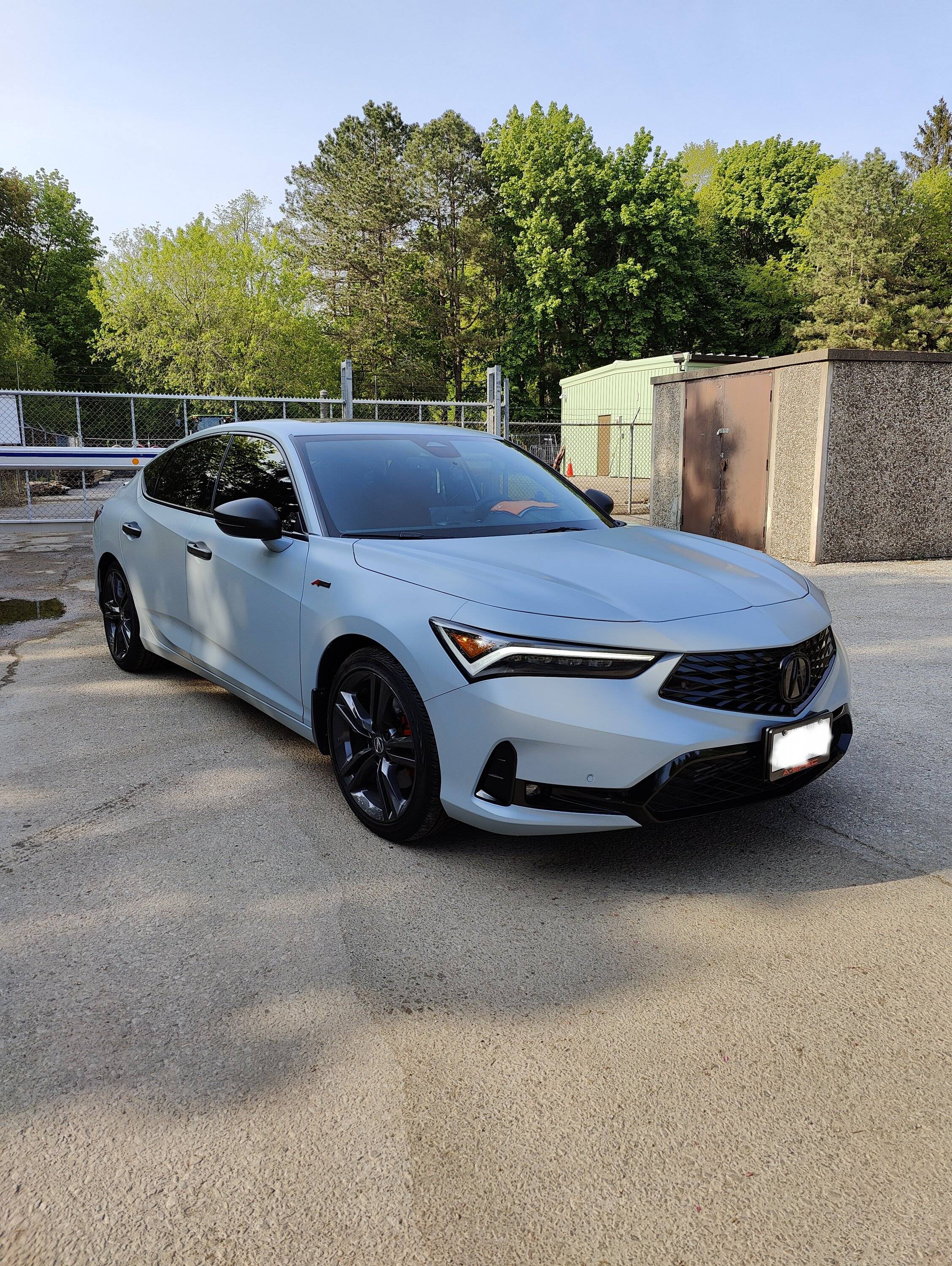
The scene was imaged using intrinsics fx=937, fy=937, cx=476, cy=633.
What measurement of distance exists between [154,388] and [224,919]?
133 feet

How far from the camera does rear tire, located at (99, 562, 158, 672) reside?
223 inches

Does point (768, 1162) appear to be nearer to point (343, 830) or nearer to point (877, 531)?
point (343, 830)

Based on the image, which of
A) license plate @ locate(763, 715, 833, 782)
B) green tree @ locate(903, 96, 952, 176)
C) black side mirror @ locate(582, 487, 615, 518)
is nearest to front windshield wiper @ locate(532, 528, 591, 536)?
black side mirror @ locate(582, 487, 615, 518)

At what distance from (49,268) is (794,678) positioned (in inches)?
2537

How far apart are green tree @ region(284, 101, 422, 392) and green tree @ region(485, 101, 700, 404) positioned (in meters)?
4.69

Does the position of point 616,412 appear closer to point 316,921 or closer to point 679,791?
point 679,791

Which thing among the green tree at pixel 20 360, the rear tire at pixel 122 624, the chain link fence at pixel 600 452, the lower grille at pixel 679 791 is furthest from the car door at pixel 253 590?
the green tree at pixel 20 360

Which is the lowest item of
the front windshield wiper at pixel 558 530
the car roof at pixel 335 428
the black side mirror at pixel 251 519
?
the front windshield wiper at pixel 558 530

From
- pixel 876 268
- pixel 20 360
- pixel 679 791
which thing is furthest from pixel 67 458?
pixel 876 268

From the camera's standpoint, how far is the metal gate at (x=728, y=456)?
12.0 meters

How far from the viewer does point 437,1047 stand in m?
2.31

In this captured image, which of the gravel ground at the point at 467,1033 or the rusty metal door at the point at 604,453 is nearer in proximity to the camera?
the gravel ground at the point at 467,1033

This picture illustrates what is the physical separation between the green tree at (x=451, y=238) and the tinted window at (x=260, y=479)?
42.5m

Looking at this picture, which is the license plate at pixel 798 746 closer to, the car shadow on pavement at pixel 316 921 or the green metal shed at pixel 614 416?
the car shadow on pavement at pixel 316 921
